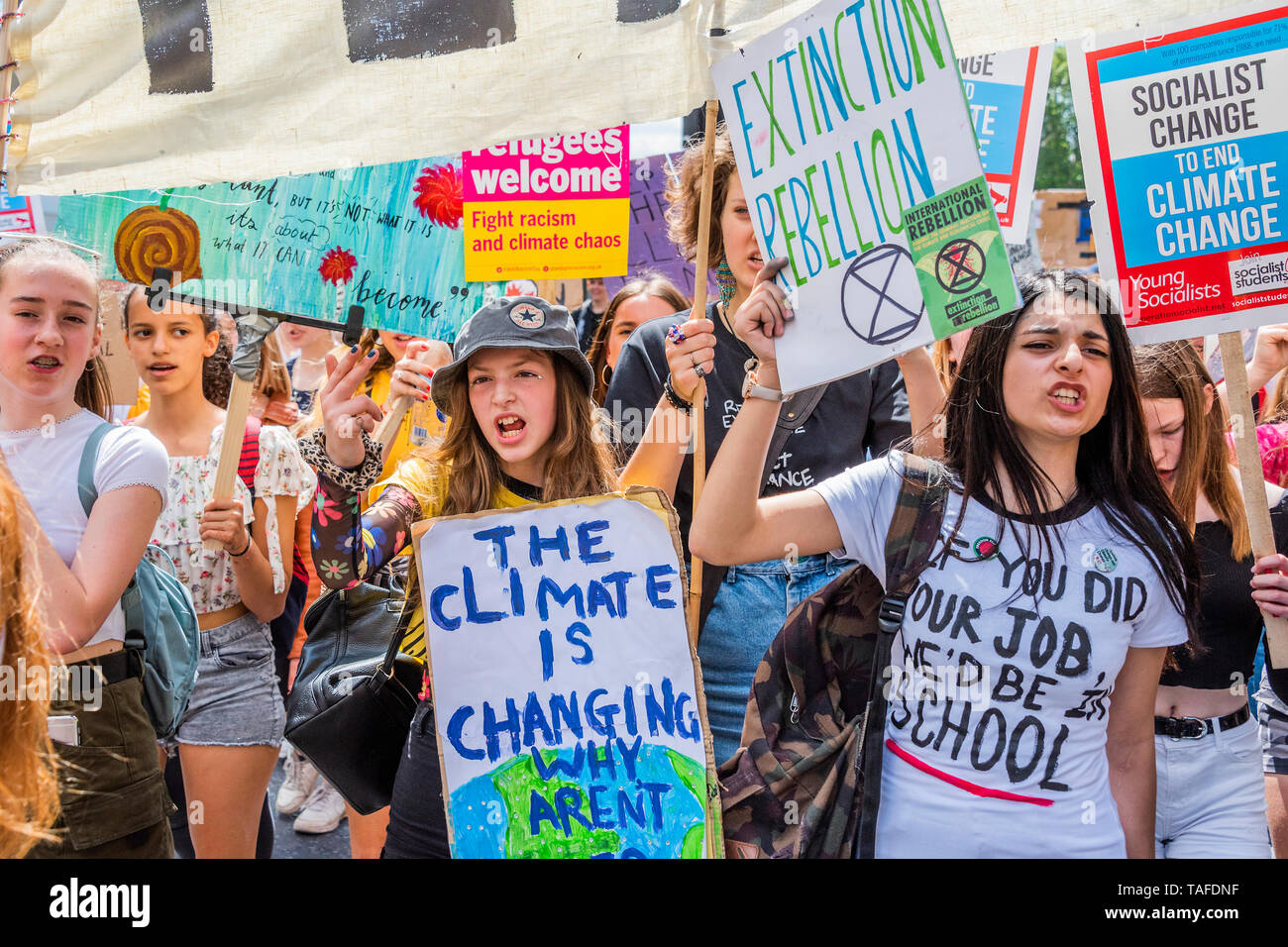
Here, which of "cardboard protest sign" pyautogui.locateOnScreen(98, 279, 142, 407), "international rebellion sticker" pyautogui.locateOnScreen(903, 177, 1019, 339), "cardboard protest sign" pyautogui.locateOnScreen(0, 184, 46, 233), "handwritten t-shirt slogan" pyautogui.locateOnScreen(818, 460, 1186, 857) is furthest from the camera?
"cardboard protest sign" pyautogui.locateOnScreen(0, 184, 46, 233)

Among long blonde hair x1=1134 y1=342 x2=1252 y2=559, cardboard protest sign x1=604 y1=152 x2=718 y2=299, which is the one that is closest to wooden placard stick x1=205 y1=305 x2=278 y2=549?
long blonde hair x1=1134 y1=342 x2=1252 y2=559

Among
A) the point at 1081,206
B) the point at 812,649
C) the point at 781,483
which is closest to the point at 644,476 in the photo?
the point at 781,483

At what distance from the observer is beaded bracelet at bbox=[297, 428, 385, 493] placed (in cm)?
265

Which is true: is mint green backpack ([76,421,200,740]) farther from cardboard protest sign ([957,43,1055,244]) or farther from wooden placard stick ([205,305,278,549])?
cardboard protest sign ([957,43,1055,244])

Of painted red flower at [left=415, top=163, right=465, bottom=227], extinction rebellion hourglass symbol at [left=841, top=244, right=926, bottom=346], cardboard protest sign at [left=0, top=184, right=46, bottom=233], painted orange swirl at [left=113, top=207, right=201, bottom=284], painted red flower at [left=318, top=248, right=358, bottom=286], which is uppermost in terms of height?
cardboard protest sign at [left=0, top=184, right=46, bottom=233]

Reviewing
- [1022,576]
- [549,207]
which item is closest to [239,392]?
[549,207]

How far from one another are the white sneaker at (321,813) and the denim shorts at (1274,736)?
11.3 ft

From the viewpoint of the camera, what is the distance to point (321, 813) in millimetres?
4883

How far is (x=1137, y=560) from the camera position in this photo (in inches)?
88.7

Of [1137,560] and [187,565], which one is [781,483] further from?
[187,565]

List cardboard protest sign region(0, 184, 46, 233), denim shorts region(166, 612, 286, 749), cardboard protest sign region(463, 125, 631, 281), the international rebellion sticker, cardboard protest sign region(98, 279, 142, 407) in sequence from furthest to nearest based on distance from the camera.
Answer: cardboard protest sign region(0, 184, 46, 233) < cardboard protest sign region(98, 279, 142, 407) < cardboard protest sign region(463, 125, 631, 281) < denim shorts region(166, 612, 286, 749) < the international rebellion sticker

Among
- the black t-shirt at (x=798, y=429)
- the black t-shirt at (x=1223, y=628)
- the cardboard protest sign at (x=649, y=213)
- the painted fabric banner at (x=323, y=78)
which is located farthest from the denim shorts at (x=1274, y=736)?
the cardboard protest sign at (x=649, y=213)

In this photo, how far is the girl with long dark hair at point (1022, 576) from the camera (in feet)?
7.02

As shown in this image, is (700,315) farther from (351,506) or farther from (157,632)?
(157,632)
